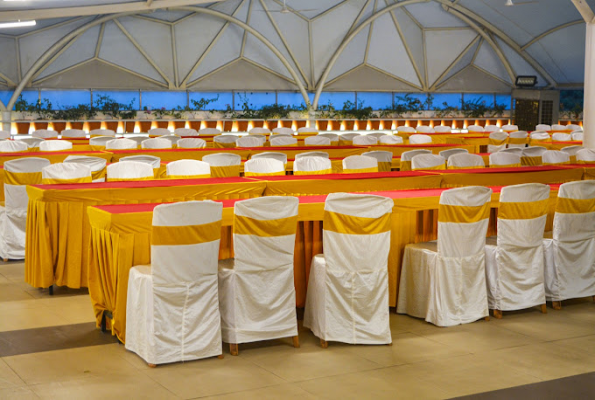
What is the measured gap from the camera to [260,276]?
5.56m

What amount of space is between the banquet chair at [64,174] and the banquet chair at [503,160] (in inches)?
248

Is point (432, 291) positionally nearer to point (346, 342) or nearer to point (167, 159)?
point (346, 342)

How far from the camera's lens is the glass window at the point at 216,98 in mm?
29375

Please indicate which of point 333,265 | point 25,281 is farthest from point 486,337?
point 25,281

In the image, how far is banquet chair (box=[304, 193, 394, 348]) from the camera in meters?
5.71

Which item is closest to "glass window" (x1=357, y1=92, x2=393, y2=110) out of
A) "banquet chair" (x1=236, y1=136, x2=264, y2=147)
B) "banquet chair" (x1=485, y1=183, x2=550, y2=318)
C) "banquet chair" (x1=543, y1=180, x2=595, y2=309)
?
"banquet chair" (x1=236, y1=136, x2=264, y2=147)

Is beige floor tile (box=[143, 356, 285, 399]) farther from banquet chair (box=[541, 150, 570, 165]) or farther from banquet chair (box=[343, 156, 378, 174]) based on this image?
banquet chair (box=[541, 150, 570, 165])

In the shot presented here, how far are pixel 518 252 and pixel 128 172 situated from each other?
4.53 meters

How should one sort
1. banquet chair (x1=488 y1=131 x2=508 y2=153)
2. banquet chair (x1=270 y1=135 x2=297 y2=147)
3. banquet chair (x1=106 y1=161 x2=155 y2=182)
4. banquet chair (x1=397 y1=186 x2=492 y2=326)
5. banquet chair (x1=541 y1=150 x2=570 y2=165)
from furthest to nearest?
banquet chair (x1=488 y1=131 x2=508 y2=153) → banquet chair (x1=270 y1=135 x2=297 y2=147) → banquet chair (x1=541 y1=150 x2=570 y2=165) → banquet chair (x1=106 y1=161 x2=155 y2=182) → banquet chair (x1=397 y1=186 x2=492 y2=326)

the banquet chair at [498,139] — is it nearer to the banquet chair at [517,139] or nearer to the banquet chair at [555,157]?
the banquet chair at [517,139]

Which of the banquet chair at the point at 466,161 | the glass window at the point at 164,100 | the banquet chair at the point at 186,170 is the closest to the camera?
the banquet chair at the point at 186,170

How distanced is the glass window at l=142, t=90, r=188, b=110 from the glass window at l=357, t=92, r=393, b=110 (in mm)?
7724

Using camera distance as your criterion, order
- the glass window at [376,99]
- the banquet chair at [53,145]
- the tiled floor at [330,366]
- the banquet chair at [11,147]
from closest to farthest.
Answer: the tiled floor at [330,366] → the banquet chair at [11,147] → the banquet chair at [53,145] → the glass window at [376,99]

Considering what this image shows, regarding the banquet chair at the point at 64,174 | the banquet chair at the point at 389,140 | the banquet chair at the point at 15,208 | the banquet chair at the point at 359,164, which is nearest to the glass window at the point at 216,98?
the banquet chair at the point at 389,140
